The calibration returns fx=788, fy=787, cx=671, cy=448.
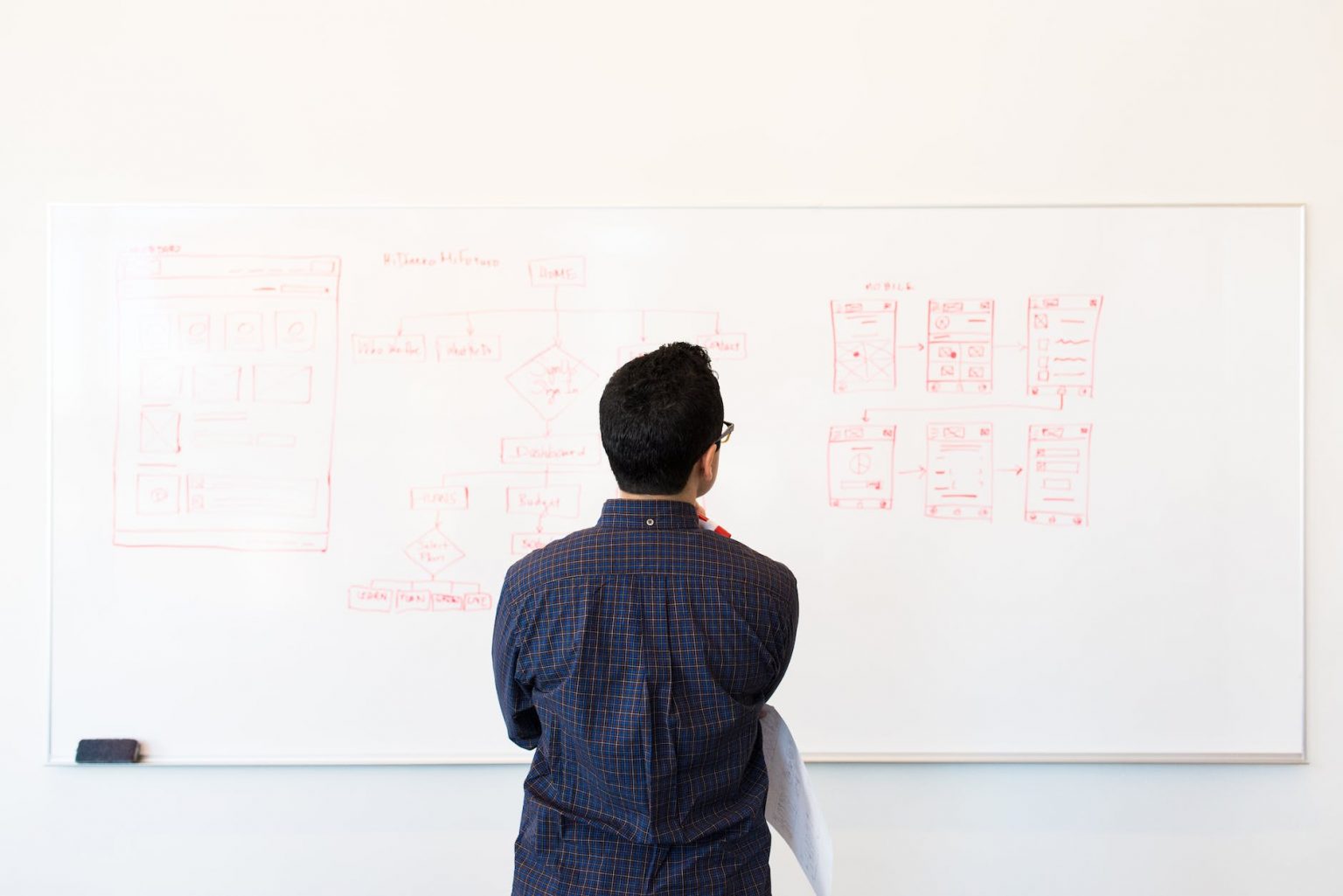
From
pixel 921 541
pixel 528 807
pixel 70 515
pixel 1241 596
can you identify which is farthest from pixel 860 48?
pixel 70 515

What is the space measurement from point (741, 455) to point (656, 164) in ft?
2.29

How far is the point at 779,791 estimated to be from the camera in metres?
1.28

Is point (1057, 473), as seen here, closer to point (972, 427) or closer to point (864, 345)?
point (972, 427)

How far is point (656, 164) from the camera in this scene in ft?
5.97

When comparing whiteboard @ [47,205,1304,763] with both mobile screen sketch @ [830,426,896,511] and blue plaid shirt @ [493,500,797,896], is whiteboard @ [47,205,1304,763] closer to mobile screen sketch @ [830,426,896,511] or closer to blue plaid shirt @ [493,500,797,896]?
mobile screen sketch @ [830,426,896,511]

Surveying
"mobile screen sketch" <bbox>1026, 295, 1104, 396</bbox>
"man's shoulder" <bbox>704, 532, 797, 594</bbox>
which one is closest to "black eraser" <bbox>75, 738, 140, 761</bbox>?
Result: "man's shoulder" <bbox>704, 532, 797, 594</bbox>

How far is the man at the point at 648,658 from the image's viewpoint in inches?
40.6

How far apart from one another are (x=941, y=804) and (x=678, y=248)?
1421mm

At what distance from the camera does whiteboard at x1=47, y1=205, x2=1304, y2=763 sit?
1.79 metres

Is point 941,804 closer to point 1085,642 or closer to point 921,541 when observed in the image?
point 1085,642

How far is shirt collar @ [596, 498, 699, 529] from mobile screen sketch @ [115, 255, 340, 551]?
1014 millimetres

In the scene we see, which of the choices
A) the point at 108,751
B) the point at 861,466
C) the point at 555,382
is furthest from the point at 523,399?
the point at 108,751

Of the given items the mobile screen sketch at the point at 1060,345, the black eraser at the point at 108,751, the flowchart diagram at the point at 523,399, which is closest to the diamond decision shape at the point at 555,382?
the flowchart diagram at the point at 523,399

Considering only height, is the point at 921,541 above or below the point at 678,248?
below
